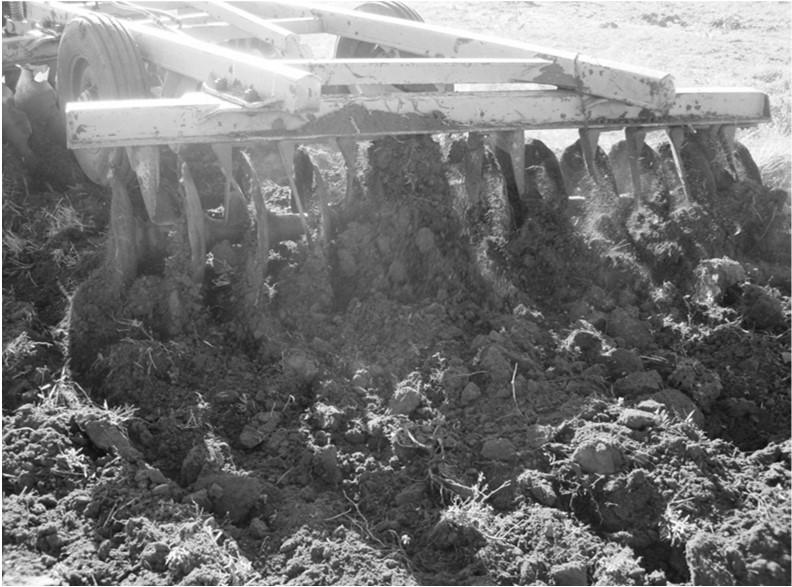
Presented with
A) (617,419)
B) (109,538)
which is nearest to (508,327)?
(617,419)

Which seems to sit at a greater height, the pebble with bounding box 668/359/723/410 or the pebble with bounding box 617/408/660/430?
the pebble with bounding box 668/359/723/410

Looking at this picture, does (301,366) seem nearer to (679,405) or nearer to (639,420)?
(639,420)

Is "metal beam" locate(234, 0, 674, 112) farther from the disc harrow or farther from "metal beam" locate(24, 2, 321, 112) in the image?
"metal beam" locate(24, 2, 321, 112)

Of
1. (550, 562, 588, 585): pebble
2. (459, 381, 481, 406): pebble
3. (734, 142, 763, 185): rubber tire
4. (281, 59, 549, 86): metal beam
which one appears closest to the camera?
(550, 562, 588, 585): pebble

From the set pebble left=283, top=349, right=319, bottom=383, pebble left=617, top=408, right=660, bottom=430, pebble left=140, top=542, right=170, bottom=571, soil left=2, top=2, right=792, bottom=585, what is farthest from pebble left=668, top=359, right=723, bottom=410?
pebble left=140, top=542, right=170, bottom=571

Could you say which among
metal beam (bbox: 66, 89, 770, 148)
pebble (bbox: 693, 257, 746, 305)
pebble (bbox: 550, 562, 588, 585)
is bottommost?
pebble (bbox: 550, 562, 588, 585)
